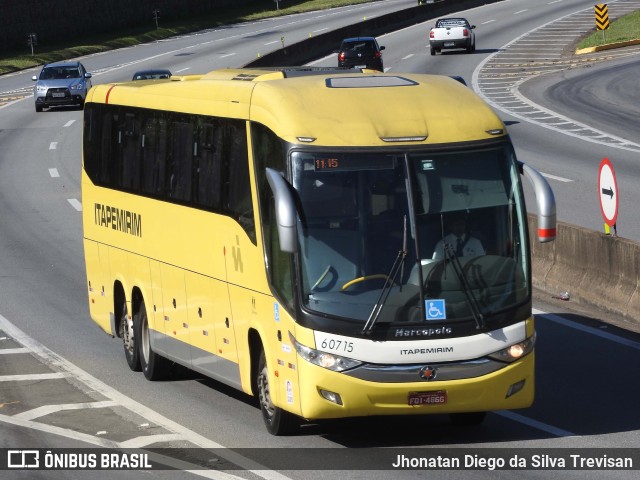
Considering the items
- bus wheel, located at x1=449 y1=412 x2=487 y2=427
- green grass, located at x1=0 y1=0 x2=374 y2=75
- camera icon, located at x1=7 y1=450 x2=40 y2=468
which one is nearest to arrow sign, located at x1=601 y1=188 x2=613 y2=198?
bus wheel, located at x1=449 y1=412 x2=487 y2=427

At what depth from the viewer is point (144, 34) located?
8525 centimetres

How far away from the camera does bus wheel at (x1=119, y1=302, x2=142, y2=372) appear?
15.5 m

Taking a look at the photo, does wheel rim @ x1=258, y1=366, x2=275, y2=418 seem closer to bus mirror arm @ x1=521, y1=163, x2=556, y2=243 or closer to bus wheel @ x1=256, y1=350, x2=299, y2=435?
bus wheel @ x1=256, y1=350, x2=299, y2=435

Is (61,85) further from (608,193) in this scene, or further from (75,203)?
(608,193)

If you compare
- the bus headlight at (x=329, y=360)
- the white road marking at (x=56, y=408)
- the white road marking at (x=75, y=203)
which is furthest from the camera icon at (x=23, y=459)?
the white road marking at (x=75, y=203)

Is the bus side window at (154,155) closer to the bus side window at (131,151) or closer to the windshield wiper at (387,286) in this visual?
the bus side window at (131,151)

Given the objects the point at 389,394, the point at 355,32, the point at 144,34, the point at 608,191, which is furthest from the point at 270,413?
the point at 144,34

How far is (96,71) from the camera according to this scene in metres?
65.9

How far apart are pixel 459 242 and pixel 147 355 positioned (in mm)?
5073

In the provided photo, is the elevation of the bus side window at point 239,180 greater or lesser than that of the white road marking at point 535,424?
greater

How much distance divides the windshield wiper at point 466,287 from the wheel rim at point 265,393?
1971mm

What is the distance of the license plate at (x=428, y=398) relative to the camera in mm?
11016

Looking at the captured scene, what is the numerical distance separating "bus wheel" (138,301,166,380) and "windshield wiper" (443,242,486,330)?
476cm

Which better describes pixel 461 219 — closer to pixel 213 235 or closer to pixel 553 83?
pixel 213 235
